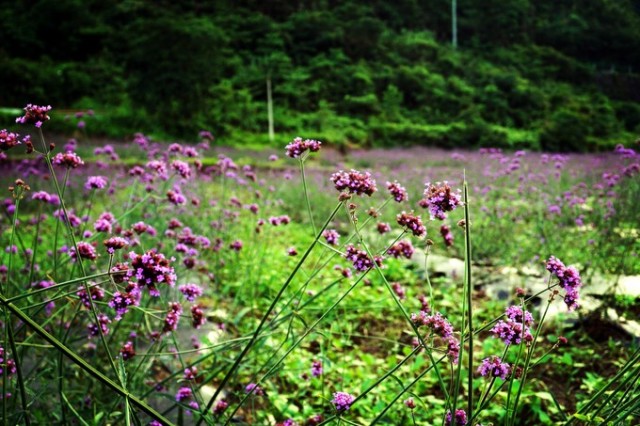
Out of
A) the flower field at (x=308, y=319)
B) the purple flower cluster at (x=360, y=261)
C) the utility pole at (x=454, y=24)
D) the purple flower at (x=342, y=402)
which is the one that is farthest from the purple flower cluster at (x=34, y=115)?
the utility pole at (x=454, y=24)

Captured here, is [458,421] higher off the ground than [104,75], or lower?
lower

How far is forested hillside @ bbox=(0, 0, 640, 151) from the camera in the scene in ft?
47.1

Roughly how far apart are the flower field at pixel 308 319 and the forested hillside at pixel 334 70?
11.2 metres

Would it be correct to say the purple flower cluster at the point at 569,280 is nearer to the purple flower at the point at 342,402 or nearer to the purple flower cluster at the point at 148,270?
the purple flower at the point at 342,402

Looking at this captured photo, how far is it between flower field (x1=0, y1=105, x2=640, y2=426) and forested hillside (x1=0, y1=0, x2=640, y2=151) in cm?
1122

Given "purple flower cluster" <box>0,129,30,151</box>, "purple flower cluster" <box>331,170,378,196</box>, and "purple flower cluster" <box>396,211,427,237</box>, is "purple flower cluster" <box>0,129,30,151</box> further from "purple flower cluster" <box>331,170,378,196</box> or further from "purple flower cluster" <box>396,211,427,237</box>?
"purple flower cluster" <box>396,211,427,237</box>

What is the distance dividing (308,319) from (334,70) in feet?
55.0

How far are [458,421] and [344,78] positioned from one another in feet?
59.3

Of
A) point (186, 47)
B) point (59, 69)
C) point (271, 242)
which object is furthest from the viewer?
point (59, 69)

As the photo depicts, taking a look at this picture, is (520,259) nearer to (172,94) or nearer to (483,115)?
(172,94)

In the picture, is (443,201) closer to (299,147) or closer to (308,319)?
(299,147)

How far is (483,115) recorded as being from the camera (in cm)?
1828

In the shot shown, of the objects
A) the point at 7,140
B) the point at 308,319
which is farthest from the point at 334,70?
the point at 7,140

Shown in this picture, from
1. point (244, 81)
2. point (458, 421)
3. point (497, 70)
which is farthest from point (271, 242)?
point (497, 70)
